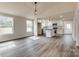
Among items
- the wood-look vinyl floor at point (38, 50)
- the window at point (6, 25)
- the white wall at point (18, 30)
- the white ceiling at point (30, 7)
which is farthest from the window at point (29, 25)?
the wood-look vinyl floor at point (38, 50)

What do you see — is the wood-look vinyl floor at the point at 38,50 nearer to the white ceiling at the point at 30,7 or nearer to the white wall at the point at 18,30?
the white wall at the point at 18,30

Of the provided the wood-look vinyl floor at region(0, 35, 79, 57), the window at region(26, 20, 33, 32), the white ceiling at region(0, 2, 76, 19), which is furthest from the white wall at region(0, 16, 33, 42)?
the wood-look vinyl floor at region(0, 35, 79, 57)

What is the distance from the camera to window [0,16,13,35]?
29.7 ft

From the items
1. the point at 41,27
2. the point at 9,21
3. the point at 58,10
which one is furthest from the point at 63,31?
the point at 9,21

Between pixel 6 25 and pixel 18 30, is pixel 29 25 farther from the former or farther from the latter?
pixel 6 25

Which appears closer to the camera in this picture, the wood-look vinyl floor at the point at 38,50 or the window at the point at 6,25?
the wood-look vinyl floor at the point at 38,50

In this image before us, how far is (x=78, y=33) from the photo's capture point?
7.18 meters

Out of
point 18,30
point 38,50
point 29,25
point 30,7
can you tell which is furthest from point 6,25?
point 29,25

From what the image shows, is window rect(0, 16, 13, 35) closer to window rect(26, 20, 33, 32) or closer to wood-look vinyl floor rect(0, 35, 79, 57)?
wood-look vinyl floor rect(0, 35, 79, 57)

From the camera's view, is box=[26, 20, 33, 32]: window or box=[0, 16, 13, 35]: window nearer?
box=[0, 16, 13, 35]: window

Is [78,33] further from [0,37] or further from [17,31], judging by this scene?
[17,31]

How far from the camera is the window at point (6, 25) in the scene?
29.7 ft

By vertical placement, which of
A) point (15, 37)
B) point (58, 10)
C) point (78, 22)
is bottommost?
point (15, 37)

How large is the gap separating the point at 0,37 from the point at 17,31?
2834mm
